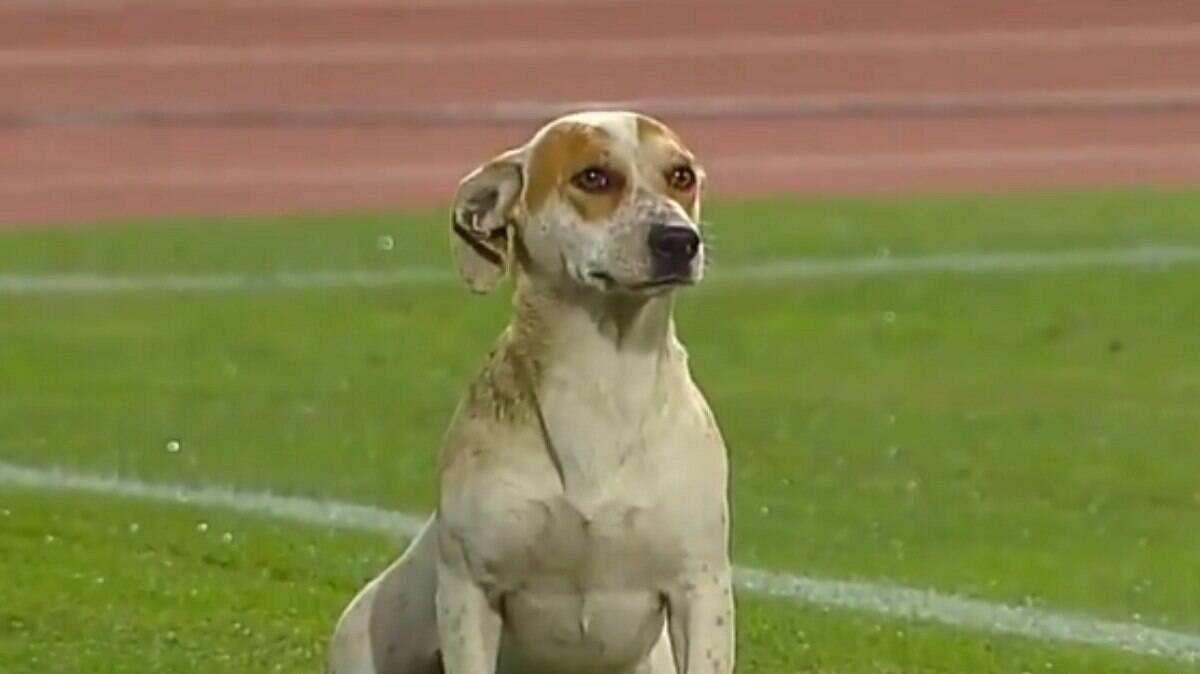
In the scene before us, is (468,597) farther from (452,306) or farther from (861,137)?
(861,137)

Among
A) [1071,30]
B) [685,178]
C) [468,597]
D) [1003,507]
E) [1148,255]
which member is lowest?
[1071,30]

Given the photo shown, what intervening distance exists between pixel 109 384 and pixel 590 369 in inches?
268

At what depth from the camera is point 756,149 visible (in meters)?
23.9

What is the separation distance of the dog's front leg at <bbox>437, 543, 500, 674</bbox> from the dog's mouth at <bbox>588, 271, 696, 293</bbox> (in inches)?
19.7

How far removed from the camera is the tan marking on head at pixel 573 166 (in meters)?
5.89

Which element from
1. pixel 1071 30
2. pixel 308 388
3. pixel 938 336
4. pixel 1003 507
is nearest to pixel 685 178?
pixel 1003 507

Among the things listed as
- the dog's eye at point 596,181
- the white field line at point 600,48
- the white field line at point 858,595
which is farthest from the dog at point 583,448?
the white field line at point 600,48

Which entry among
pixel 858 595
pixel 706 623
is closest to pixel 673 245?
pixel 706 623

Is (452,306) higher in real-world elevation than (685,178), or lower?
lower

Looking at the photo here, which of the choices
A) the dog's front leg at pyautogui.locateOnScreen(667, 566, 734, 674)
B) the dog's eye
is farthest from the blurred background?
the dog's front leg at pyautogui.locateOnScreen(667, 566, 734, 674)

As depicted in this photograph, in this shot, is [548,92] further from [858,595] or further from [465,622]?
[465,622]

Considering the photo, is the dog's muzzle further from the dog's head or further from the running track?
the running track

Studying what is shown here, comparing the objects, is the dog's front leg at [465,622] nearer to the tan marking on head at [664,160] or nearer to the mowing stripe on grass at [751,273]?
the tan marking on head at [664,160]

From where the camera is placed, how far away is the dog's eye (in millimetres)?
5898
